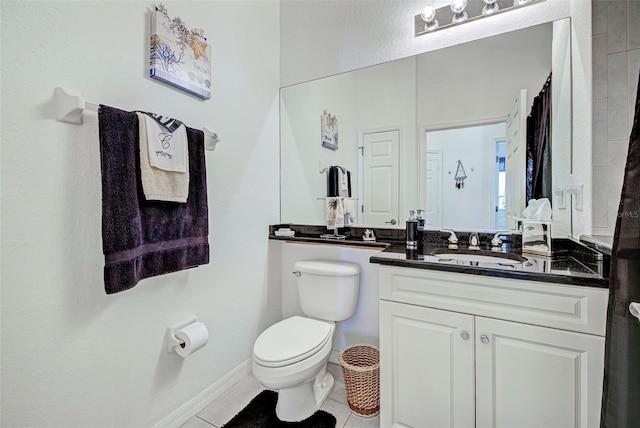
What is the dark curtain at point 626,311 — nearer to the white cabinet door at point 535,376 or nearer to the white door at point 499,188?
the white cabinet door at point 535,376

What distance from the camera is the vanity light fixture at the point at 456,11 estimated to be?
1.53 metres

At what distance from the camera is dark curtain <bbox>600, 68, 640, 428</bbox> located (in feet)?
1.87

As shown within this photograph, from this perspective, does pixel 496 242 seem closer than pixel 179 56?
No

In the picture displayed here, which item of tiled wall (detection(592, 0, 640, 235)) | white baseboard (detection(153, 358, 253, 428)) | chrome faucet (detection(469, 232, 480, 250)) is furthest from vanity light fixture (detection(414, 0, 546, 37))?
white baseboard (detection(153, 358, 253, 428))

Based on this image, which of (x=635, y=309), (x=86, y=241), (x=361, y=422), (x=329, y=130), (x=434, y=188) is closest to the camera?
(x=635, y=309)

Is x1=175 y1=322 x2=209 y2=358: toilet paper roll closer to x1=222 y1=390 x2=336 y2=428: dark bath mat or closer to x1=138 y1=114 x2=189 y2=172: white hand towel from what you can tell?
x1=222 y1=390 x2=336 y2=428: dark bath mat

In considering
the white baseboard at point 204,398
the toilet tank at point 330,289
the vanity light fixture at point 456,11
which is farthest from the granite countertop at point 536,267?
the vanity light fixture at point 456,11

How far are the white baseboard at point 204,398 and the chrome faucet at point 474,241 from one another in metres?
1.55

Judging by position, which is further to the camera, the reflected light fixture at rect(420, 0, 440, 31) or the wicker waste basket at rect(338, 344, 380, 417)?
the reflected light fixture at rect(420, 0, 440, 31)

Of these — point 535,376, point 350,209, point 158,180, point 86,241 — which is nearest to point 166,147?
point 158,180

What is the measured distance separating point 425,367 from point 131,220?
1327 mm

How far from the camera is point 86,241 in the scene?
3.54ft

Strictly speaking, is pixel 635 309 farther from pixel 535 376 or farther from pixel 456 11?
pixel 456 11

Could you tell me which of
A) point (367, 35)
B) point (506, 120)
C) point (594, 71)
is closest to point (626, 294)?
point (594, 71)
